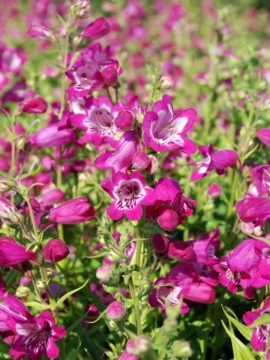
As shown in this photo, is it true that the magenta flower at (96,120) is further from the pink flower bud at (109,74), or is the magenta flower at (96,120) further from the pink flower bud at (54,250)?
the pink flower bud at (54,250)

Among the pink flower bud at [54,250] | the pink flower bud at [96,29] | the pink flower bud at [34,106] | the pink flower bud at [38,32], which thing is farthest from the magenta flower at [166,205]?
the pink flower bud at [38,32]

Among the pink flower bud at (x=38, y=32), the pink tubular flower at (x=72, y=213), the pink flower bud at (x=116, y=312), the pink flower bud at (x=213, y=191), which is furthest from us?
the pink flower bud at (x=213, y=191)

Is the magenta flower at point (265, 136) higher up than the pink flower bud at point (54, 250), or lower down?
lower down

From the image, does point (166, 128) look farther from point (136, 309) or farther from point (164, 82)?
point (136, 309)

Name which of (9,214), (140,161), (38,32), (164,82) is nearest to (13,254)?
(9,214)

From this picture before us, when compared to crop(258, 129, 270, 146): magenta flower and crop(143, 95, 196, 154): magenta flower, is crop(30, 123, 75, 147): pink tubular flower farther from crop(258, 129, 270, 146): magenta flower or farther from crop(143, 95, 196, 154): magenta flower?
crop(258, 129, 270, 146): magenta flower

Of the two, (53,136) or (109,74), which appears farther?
(53,136)
